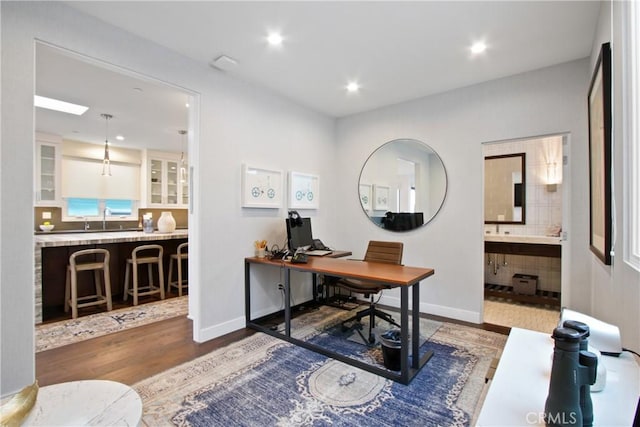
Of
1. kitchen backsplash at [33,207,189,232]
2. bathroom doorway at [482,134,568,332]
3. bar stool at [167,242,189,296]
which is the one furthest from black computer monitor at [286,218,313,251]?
kitchen backsplash at [33,207,189,232]

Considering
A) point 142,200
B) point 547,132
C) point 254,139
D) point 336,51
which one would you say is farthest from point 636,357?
point 142,200

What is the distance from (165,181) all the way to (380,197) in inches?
205

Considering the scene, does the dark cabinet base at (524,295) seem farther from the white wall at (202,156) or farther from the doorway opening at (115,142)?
the doorway opening at (115,142)

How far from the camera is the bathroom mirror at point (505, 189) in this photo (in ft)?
15.3

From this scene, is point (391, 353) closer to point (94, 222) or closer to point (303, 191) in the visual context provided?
point (303, 191)

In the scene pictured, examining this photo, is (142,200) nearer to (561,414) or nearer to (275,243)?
(275,243)

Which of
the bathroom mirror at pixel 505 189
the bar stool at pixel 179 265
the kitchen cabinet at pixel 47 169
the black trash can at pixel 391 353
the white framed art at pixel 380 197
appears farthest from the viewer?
the kitchen cabinet at pixel 47 169

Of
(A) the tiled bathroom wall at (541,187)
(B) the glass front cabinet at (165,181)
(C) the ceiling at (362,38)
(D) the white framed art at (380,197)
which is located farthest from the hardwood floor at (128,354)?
(B) the glass front cabinet at (165,181)

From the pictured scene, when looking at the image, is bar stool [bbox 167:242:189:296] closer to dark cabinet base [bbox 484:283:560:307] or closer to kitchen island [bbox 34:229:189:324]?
kitchen island [bbox 34:229:189:324]

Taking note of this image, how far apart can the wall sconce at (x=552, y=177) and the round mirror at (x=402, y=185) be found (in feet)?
6.66

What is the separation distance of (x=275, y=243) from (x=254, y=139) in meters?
1.27

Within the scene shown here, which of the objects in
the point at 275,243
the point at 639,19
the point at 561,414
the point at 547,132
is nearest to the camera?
the point at 561,414

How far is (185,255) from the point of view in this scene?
15.3ft

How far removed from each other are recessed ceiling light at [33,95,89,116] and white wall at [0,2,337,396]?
2.10 m
